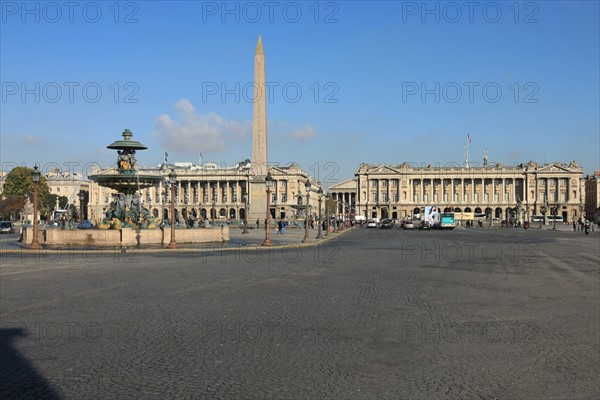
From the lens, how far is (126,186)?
3609 cm

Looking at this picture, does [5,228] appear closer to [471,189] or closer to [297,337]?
[297,337]

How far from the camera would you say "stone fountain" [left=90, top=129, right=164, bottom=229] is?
35.4 m

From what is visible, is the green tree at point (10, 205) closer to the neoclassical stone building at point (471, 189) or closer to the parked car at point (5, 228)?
the parked car at point (5, 228)

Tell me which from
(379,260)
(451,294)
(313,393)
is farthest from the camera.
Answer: (379,260)

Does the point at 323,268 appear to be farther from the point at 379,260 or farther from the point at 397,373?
the point at 397,373

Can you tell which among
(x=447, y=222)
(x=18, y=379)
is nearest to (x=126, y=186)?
(x=18, y=379)

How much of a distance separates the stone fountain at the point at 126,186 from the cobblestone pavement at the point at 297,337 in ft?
60.3

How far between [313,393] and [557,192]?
548 ft

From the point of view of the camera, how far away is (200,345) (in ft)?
27.3

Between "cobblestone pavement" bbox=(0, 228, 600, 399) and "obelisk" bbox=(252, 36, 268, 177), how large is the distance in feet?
120

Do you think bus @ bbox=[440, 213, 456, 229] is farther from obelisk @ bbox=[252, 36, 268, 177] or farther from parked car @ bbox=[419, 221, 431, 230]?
obelisk @ bbox=[252, 36, 268, 177]

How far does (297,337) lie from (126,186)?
29087mm

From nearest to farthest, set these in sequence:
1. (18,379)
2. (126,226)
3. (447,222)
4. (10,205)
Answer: (18,379) < (126,226) < (447,222) < (10,205)

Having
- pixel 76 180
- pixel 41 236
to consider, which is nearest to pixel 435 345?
pixel 41 236
